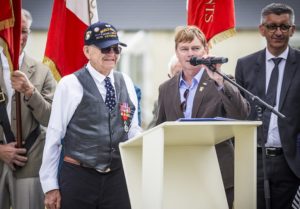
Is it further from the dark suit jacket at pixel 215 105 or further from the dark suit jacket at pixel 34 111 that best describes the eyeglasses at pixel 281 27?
the dark suit jacket at pixel 34 111

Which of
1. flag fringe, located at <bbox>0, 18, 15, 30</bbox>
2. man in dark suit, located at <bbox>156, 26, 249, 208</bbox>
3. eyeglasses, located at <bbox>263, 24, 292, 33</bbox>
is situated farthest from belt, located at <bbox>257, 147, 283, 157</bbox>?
flag fringe, located at <bbox>0, 18, 15, 30</bbox>

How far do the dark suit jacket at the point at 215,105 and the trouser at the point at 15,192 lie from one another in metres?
1.20

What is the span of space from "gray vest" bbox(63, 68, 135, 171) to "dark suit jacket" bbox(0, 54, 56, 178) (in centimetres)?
53

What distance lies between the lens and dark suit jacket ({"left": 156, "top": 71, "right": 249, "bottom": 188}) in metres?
4.83

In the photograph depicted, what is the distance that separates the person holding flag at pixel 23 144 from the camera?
5355mm

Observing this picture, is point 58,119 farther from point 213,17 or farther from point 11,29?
point 213,17

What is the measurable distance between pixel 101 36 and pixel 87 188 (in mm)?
1084

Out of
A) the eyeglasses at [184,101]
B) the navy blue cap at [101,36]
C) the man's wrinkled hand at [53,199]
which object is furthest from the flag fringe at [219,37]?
the man's wrinkled hand at [53,199]

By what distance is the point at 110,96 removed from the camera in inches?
197

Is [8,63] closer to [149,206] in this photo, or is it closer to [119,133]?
[119,133]

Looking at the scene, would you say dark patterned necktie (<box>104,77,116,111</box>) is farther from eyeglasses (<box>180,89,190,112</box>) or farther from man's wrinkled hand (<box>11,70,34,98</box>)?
man's wrinkled hand (<box>11,70,34,98</box>)

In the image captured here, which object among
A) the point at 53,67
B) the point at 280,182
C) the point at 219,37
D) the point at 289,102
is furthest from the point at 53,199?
the point at 219,37

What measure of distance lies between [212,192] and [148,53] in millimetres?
11952

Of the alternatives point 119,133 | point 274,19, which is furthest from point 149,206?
point 274,19
